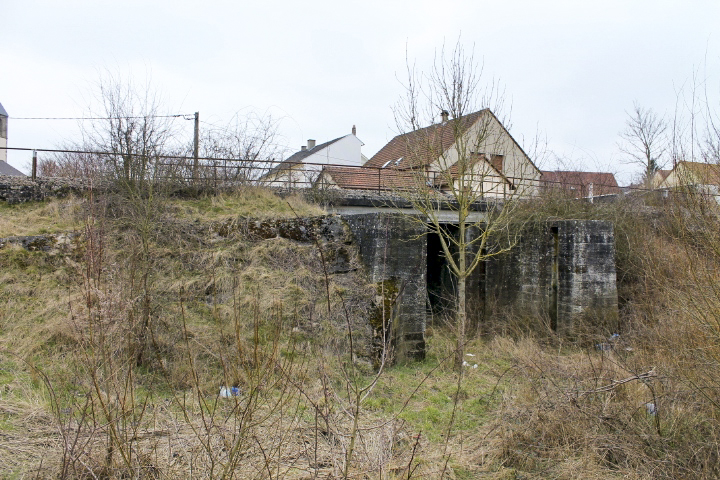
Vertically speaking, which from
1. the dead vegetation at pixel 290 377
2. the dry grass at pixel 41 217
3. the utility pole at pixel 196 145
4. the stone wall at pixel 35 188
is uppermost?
the utility pole at pixel 196 145

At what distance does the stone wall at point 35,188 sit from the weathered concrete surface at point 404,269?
252 inches

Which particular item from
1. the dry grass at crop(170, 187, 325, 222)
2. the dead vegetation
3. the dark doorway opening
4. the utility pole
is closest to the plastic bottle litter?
the dead vegetation

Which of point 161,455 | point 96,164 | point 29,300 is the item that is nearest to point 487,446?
point 161,455

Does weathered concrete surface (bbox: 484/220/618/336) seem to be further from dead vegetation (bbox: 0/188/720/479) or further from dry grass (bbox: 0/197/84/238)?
dry grass (bbox: 0/197/84/238)

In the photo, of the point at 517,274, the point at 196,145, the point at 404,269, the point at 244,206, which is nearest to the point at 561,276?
the point at 517,274

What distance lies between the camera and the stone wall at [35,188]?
10.4 metres

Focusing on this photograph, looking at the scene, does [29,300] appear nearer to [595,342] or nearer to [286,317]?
[286,317]

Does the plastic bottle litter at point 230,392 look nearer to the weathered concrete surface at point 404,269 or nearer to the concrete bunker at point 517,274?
the concrete bunker at point 517,274

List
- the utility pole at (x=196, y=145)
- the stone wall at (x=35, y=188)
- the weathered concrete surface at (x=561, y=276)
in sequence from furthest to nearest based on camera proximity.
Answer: the utility pole at (x=196, y=145) < the stone wall at (x=35, y=188) < the weathered concrete surface at (x=561, y=276)

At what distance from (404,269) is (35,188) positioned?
321 inches

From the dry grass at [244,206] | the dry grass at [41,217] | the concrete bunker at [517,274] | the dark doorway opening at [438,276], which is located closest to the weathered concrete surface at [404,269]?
the concrete bunker at [517,274]

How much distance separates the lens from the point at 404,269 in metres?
8.62

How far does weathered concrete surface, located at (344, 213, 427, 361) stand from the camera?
850 centimetres

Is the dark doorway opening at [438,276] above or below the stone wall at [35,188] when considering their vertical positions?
below
